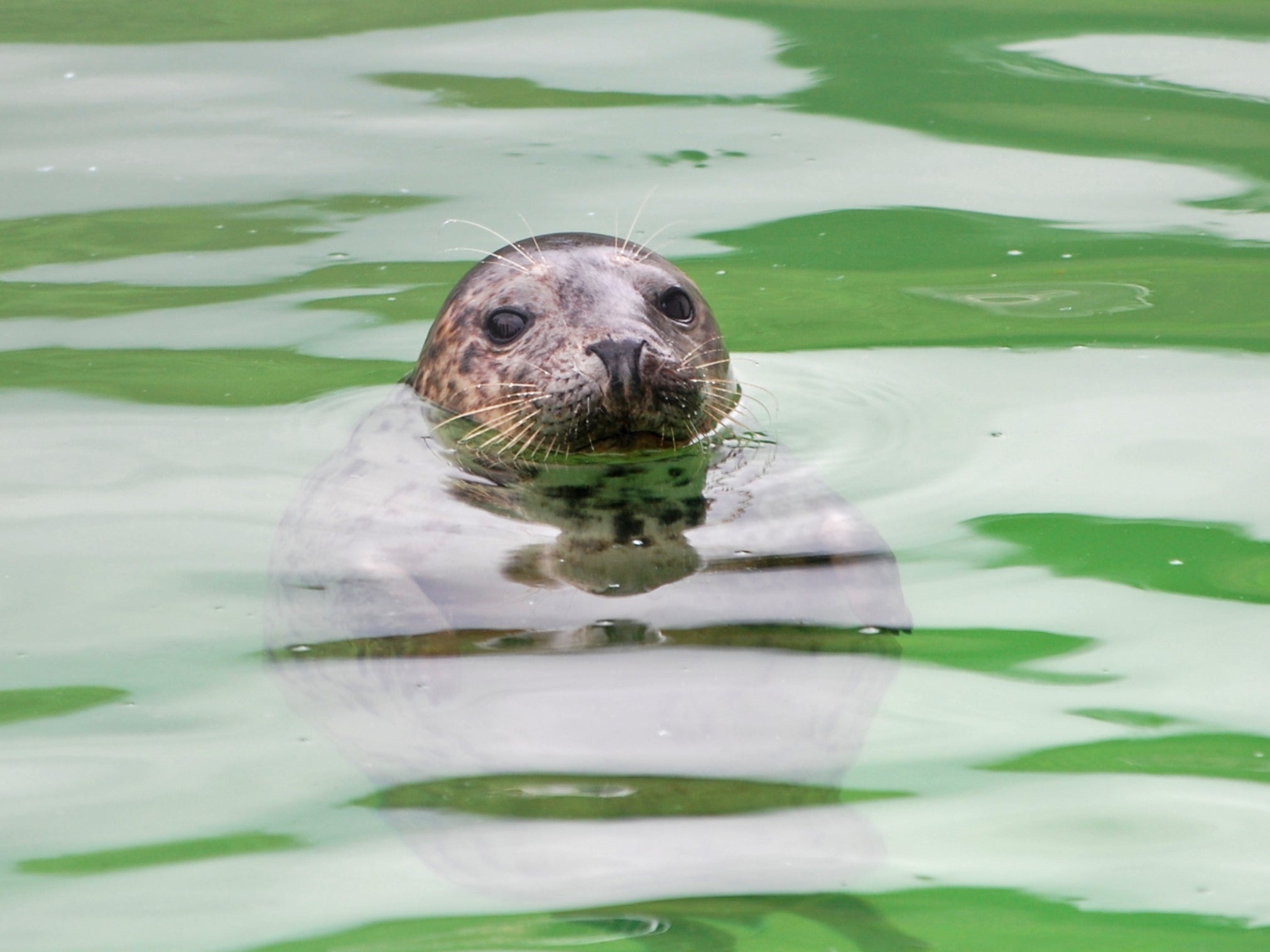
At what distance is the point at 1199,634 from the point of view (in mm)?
4133

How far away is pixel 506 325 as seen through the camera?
193 inches

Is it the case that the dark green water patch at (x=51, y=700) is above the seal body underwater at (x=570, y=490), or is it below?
below

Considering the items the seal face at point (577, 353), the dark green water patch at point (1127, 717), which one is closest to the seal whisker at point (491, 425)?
the seal face at point (577, 353)

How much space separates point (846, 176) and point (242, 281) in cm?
261

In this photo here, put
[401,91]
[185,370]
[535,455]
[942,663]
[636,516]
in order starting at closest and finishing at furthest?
[942,663]
[636,516]
[535,455]
[185,370]
[401,91]

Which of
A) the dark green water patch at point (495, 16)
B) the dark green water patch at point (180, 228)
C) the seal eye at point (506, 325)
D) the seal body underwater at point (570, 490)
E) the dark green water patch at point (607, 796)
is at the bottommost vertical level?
the dark green water patch at point (607, 796)

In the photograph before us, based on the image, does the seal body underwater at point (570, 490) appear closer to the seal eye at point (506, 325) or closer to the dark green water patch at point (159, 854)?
the seal eye at point (506, 325)

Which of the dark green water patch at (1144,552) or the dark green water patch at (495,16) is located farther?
the dark green water patch at (495,16)

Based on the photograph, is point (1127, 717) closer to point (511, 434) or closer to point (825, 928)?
point (825, 928)

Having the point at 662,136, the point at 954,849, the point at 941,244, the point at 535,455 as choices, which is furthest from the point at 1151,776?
the point at 662,136

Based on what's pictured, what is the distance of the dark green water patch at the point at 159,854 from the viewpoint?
10.9 feet

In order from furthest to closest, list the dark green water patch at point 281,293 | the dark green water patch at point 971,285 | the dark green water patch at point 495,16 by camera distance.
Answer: the dark green water patch at point 495,16 < the dark green water patch at point 281,293 < the dark green water patch at point 971,285

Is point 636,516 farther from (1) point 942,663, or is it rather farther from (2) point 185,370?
(2) point 185,370

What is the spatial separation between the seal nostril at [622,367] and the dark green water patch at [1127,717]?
1355mm
